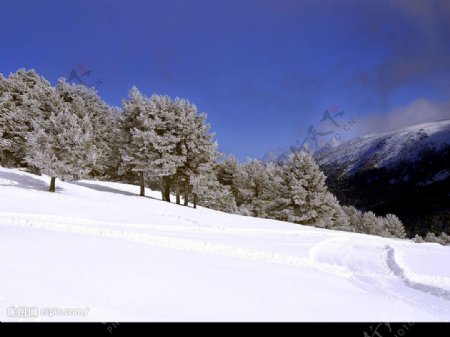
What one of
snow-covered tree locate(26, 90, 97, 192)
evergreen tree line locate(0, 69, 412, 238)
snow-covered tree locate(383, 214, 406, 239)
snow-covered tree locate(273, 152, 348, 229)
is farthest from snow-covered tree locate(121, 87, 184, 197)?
snow-covered tree locate(383, 214, 406, 239)

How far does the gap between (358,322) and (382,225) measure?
248 feet

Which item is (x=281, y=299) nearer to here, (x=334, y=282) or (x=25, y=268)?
(x=334, y=282)

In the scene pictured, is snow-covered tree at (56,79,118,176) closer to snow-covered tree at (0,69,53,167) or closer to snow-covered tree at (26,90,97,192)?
snow-covered tree at (0,69,53,167)

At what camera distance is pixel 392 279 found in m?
11.2

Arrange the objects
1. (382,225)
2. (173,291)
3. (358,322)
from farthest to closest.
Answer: (382,225) < (173,291) < (358,322)

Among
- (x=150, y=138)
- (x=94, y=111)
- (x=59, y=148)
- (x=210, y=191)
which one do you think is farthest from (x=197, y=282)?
(x=94, y=111)

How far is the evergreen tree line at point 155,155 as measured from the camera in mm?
29062

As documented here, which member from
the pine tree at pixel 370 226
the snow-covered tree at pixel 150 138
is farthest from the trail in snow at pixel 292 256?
the pine tree at pixel 370 226

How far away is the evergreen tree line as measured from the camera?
29062 mm

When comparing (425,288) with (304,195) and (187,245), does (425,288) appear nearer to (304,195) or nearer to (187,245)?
(187,245)

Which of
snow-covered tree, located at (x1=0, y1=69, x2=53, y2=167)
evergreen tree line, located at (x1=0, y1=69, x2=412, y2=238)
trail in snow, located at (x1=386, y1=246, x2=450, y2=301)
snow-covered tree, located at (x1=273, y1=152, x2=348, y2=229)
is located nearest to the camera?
trail in snow, located at (x1=386, y1=246, x2=450, y2=301)

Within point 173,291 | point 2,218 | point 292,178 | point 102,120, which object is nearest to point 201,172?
point 292,178

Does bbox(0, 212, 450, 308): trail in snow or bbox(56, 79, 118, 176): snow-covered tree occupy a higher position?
bbox(56, 79, 118, 176): snow-covered tree

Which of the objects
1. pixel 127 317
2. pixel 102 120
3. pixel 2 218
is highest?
pixel 102 120
